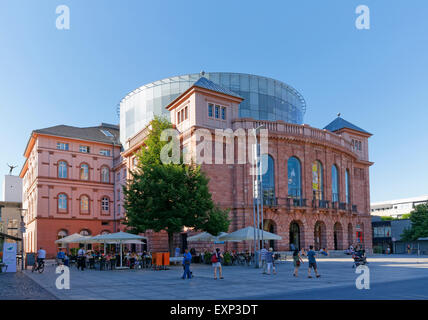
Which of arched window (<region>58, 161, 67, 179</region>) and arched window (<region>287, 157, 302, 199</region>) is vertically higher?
arched window (<region>58, 161, 67, 179</region>)

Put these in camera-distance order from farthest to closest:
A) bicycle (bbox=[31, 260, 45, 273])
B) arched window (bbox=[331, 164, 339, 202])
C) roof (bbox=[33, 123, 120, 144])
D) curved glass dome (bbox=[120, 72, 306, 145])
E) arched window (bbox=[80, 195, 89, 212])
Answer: curved glass dome (bbox=[120, 72, 306, 145]), arched window (bbox=[80, 195, 89, 212]), roof (bbox=[33, 123, 120, 144]), arched window (bbox=[331, 164, 339, 202]), bicycle (bbox=[31, 260, 45, 273])

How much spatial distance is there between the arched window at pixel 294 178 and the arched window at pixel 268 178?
2.18m

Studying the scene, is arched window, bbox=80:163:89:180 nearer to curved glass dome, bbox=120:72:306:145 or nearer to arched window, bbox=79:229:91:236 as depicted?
arched window, bbox=79:229:91:236

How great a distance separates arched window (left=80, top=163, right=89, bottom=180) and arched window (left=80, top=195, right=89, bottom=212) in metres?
2.79

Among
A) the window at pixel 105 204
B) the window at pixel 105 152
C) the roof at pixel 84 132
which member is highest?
the roof at pixel 84 132

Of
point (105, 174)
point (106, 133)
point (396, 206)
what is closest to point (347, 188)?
point (105, 174)

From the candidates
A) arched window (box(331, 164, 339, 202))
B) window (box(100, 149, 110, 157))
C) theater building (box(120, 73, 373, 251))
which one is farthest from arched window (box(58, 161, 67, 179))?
arched window (box(331, 164, 339, 202))

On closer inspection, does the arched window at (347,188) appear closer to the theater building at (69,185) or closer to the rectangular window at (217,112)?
the rectangular window at (217,112)

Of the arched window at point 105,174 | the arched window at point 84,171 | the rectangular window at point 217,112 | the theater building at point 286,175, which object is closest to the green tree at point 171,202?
the theater building at point 286,175

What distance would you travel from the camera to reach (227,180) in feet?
138

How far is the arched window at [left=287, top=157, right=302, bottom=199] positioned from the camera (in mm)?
45250

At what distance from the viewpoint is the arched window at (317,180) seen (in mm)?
47344
